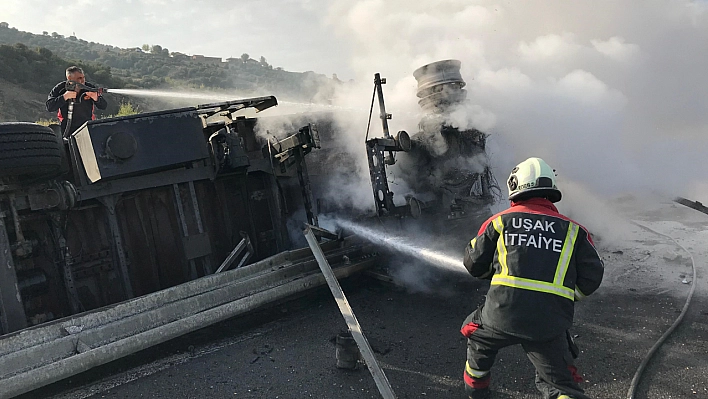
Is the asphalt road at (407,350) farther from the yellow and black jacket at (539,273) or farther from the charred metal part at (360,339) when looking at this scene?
the yellow and black jacket at (539,273)

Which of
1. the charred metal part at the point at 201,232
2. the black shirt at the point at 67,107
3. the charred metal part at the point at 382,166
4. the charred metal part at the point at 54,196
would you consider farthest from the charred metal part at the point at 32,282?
the charred metal part at the point at 382,166

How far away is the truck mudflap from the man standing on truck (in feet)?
8.40

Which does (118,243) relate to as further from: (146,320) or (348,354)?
(348,354)

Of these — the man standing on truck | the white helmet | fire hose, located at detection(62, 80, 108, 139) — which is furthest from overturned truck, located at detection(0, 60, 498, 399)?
the white helmet

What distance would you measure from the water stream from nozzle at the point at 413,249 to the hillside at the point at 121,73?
4.75m

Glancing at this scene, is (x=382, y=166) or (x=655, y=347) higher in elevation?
(x=382, y=166)

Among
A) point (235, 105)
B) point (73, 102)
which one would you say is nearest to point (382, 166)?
point (235, 105)

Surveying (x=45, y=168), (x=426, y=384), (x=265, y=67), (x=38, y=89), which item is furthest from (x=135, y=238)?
(x=265, y=67)

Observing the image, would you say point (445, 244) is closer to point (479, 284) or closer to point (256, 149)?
point (479, 284)

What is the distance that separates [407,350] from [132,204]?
132 inches

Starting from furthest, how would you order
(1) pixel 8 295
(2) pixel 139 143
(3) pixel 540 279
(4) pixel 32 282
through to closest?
(2) pixel 139 143
(4) pixel 32 282
(1) pixel 8 295
(3) pixel 540 279

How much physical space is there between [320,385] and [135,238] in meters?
2.89

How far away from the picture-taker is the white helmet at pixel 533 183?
2.77m

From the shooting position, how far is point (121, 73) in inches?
1715
